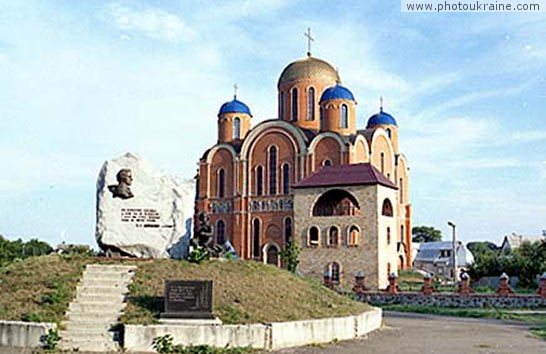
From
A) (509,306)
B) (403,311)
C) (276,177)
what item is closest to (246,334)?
(403,311)

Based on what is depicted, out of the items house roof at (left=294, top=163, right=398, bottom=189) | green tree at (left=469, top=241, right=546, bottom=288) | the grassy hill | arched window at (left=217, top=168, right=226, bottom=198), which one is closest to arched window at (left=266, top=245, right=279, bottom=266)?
arched window at (left=217, top=168, right=226, bottom=198)

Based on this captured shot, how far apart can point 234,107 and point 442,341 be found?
1554 inches

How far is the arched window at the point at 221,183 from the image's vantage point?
160 ft

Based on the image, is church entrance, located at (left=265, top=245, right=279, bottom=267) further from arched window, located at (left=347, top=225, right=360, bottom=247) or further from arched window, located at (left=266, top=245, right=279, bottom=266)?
arched window, located at (left=347, top=225, right=360, bottom=247)

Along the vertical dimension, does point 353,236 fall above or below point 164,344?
above

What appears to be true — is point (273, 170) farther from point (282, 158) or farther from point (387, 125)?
point (387, 125)

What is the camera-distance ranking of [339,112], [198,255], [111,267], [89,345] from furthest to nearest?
[339,112] < [198,255] < [111,267] < [89,345]

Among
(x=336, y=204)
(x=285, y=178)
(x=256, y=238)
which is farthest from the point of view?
(x=256, y=238)

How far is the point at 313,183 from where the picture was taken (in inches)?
1474

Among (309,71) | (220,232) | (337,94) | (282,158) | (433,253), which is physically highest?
(309,71)

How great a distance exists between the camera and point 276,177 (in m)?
46.1

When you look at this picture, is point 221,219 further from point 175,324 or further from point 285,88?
point 175,324

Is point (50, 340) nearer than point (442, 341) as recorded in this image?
Yes

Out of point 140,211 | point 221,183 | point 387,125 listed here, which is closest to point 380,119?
point 387,125
